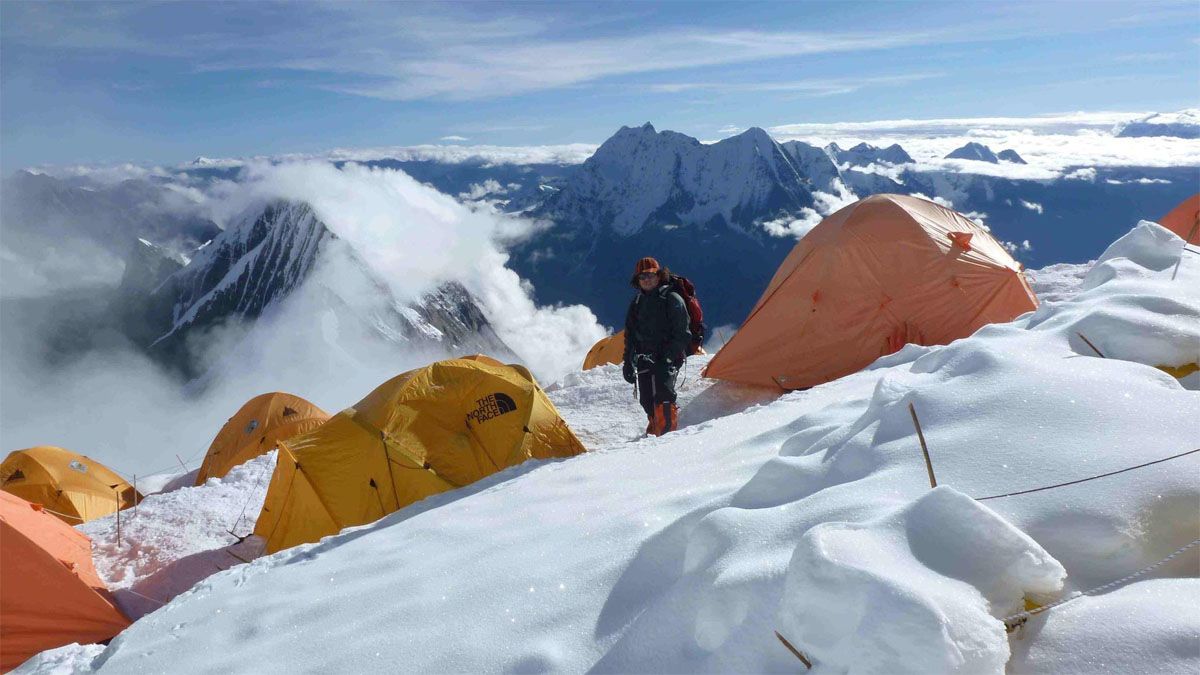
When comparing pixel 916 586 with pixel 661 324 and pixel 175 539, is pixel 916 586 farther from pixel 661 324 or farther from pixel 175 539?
pixel 175 539

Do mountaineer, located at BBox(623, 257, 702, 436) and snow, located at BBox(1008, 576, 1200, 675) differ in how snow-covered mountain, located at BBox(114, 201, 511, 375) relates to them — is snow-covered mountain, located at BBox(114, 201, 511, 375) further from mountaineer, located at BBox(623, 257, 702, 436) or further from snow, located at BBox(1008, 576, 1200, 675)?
snow, located at BBox(1008, 576, 1200, 675)

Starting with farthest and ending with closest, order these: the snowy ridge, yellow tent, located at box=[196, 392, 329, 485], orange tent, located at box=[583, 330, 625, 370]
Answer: the snowy ridge < orange tent, located at box=[583, 330, 625, 370] < yellow tent, located at box=[196, 392, 329, 485]

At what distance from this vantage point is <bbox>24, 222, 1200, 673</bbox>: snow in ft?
8.71

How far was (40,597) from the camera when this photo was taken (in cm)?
773

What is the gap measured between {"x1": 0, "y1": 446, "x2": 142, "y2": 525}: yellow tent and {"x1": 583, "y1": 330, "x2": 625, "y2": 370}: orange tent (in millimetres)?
13395

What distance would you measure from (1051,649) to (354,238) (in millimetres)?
199902

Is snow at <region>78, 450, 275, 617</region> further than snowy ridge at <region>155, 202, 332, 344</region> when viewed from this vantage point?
No

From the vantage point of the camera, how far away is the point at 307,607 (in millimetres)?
4957

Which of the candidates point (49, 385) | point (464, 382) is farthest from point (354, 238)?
point (464, 382)

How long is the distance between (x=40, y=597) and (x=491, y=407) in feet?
18.5

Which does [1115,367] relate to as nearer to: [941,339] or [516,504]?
[516,504]

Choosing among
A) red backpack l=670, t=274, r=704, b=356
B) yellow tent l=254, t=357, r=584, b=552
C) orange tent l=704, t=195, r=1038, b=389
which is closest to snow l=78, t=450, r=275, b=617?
yellow tent l=254, t=357, r=584, b=552

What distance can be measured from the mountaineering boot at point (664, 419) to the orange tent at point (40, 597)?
728cm

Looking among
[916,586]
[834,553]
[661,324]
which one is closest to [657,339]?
[661,324]
